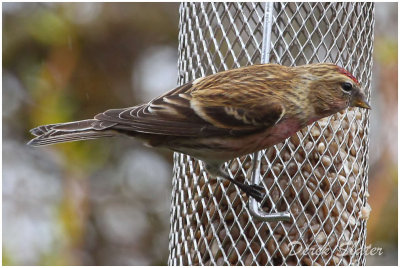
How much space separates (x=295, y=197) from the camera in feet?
18.4

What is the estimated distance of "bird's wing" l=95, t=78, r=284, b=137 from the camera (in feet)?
17.2

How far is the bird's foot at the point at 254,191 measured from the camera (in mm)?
5387

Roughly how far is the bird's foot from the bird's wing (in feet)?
1.16

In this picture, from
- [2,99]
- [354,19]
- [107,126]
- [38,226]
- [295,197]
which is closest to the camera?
[107,126]

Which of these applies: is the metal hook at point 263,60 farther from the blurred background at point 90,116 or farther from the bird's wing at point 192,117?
the blurred background at point 90,116

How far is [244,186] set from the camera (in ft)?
17.8

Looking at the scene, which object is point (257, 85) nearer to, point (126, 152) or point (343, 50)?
point (343, 50)

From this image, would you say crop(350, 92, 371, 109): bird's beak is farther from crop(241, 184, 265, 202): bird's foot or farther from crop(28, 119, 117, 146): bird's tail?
crop(28, 119, 117, 146): bird's tail

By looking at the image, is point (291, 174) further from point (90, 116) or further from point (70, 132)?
point (90, 116)

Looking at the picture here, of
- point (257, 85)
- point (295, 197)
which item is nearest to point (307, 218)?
point (295, 197)

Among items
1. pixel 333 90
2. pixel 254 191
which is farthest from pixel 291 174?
pixel 333 90

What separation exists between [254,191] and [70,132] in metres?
1.16

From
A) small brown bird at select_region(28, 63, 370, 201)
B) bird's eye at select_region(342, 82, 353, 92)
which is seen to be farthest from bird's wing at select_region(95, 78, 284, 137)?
bird's eye at select_region(342, 82, 353, 92)

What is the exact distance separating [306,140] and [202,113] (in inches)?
32.2
